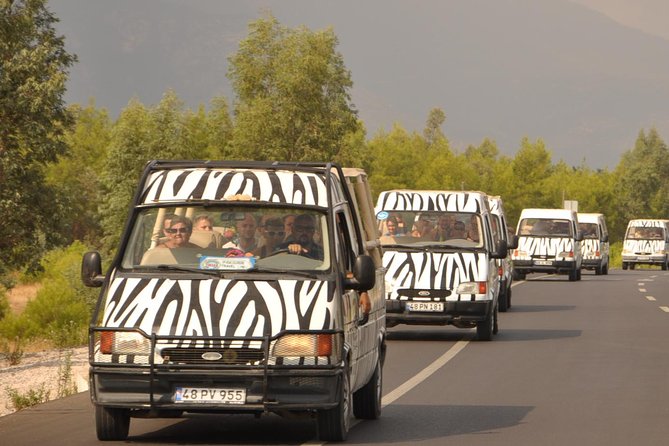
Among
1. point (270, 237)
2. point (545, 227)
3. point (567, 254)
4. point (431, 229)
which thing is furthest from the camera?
point (545, 227)

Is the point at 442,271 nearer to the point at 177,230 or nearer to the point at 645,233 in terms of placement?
the point at 177,230

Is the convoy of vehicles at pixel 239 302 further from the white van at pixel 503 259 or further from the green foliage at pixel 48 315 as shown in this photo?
the green foliage at pixel 48 315

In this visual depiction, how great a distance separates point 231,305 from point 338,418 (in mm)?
1064

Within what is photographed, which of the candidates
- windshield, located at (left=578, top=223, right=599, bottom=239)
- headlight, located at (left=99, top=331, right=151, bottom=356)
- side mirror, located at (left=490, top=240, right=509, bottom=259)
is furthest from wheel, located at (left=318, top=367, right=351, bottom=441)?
windshield, located at (left=578, top=223, right=599, bottom=239)

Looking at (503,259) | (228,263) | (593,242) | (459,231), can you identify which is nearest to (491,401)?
(228,263)

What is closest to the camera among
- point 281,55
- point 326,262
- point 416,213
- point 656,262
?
point 326,262

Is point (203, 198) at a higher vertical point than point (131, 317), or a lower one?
higher

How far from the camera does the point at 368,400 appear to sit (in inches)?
511

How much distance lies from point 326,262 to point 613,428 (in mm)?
2779

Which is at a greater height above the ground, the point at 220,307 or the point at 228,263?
the point at 228,263

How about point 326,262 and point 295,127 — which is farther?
point 295,127

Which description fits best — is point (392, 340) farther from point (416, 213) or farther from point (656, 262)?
point (656, 262)

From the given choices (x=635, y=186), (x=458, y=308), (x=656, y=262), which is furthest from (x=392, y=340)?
(x=635, y=186)

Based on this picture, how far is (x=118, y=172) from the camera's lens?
115125 millimetres
